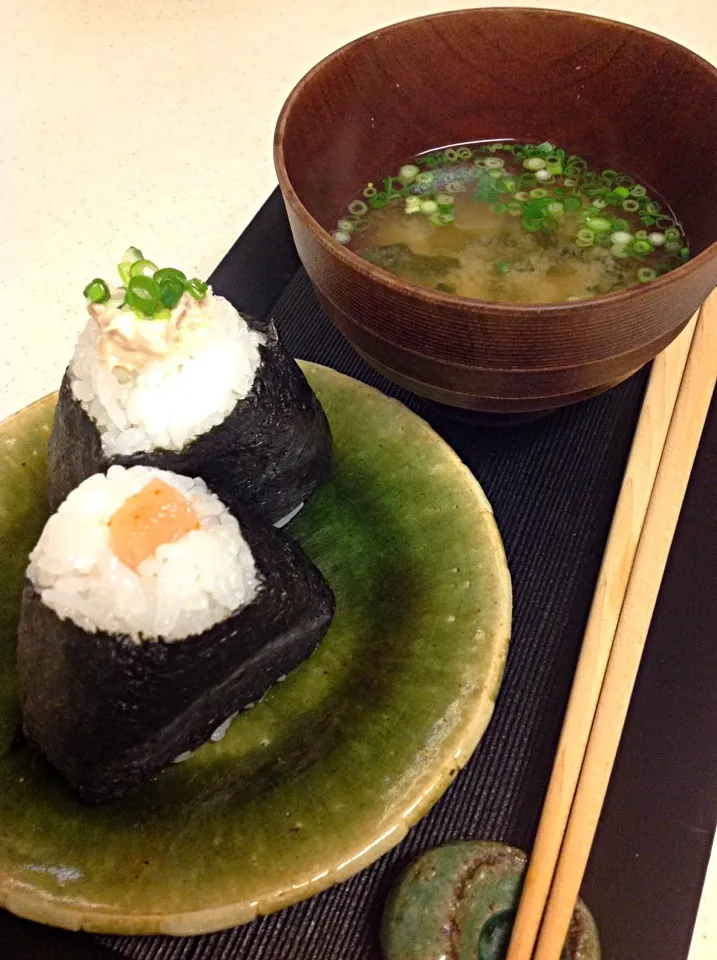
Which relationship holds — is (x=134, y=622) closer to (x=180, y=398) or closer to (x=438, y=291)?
(x=180, y=398)

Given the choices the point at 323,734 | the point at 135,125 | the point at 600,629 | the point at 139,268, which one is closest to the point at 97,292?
the point at 139,268

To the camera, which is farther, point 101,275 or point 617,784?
point 101,275

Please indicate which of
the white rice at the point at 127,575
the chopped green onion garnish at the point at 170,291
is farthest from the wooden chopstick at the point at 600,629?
the chopped green onion garnish at the point at 170,291

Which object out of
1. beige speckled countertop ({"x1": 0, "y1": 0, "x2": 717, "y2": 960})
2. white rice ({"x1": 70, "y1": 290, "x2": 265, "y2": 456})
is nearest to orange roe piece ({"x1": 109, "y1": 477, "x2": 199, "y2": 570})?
white rice ({"x1": 70, "y1": 290, "x2": 265, "y2": 456})

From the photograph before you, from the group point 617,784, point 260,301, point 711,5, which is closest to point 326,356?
point 260,301

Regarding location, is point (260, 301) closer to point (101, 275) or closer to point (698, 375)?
point (101, 275)

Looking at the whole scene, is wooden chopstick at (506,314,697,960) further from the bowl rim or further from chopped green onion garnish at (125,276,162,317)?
chopped green onion garnish at (125,276,162,317)
